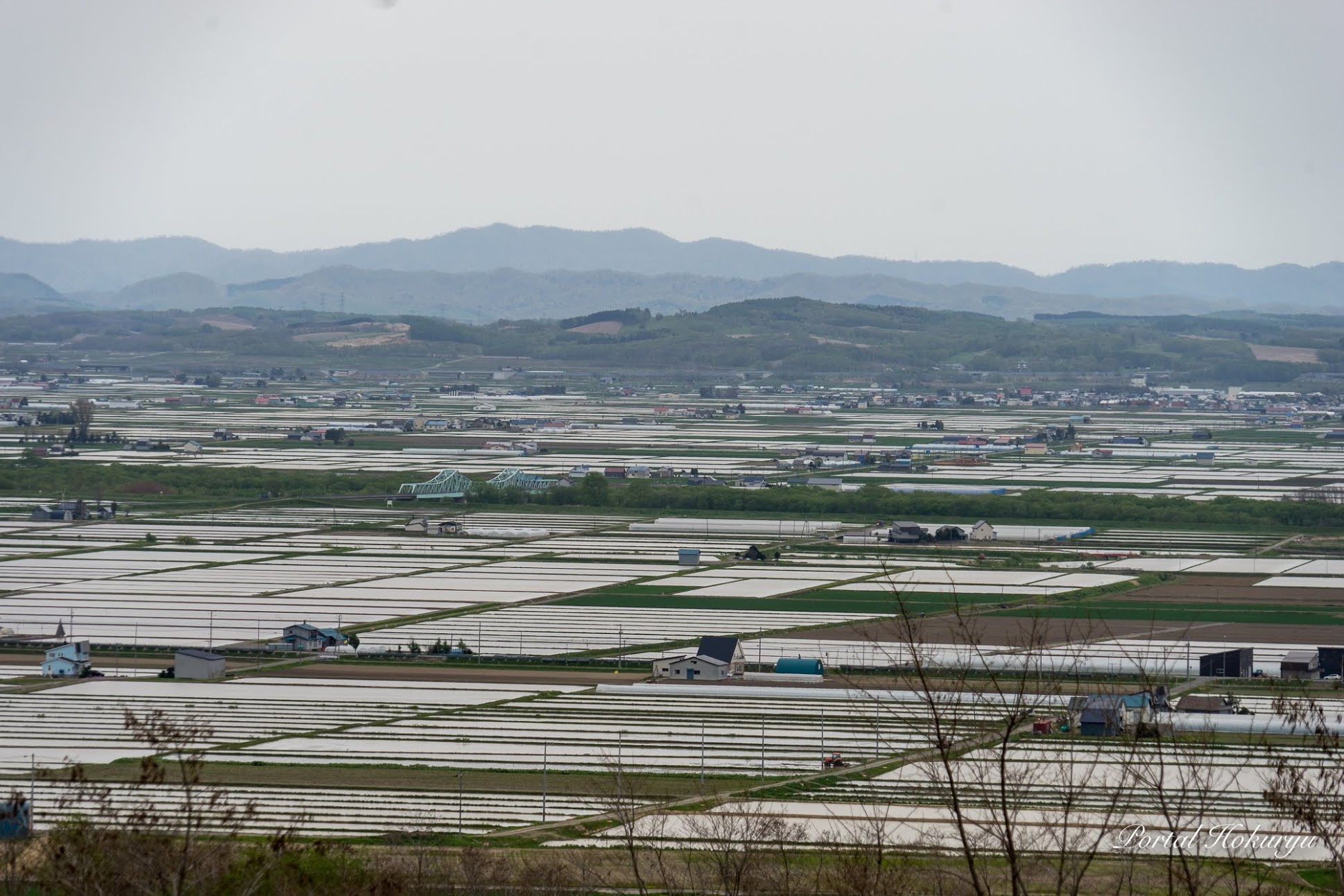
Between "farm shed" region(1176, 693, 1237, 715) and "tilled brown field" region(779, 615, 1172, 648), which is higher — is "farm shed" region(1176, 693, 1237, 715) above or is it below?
above

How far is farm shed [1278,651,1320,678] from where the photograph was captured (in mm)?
18828

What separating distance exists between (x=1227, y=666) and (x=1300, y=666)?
0.89 metres

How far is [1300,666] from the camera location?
19125 mm

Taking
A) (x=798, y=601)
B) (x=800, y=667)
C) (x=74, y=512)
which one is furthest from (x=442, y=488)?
(x=800, y=667)

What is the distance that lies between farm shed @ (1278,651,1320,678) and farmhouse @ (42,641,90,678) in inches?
502

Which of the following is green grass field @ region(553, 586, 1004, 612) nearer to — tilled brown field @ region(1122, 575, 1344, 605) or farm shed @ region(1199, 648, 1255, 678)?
tilled brown field @ region(1122, 575, 1344, 605)

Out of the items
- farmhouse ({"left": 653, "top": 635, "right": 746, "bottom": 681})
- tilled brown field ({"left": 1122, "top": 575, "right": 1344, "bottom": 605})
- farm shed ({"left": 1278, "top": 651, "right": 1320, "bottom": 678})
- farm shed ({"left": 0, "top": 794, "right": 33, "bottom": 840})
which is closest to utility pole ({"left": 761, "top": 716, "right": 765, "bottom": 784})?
farmhouse ({"left": 653, "top": 635, "right": 746, "bottom": 681})

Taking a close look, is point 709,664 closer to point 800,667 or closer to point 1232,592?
point 800,667

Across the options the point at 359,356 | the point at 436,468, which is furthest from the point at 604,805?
the point at 359,356

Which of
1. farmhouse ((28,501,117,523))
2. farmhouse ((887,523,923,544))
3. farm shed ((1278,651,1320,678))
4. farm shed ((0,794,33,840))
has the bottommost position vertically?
farmhouse ((28,501,117,523))

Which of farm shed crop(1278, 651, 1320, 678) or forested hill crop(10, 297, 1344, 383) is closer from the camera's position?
farm shed crop(1278, 651, 1320, 678)

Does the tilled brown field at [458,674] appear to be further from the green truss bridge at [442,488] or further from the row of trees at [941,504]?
the green truss bridge at [442,488]

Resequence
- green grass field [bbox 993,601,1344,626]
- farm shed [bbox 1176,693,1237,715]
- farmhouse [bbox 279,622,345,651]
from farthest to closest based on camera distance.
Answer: green grass field [bbox 993,601,1344,626]
farmhouse [bbox 279,622,345,651]
farm shed [bbox 1176,693,1237,715]

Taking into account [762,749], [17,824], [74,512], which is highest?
[17,824]
